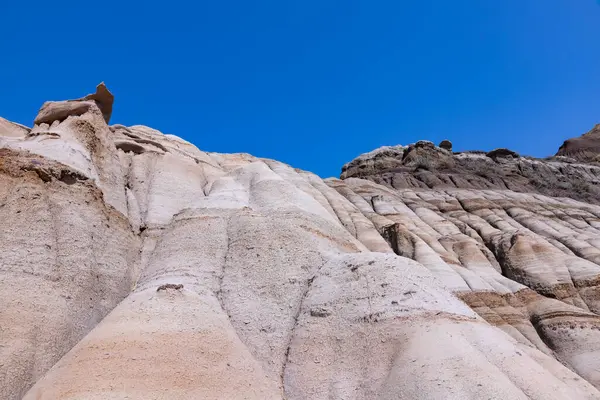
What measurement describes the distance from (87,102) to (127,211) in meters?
4.90

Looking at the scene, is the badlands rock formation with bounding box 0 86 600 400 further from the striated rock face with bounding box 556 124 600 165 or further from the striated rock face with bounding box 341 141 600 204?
the striated rock face with bounding box 556 124 600 165

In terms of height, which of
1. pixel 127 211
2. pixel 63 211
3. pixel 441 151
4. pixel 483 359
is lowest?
pixel 483 359

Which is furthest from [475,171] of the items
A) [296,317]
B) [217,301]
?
[217,301]

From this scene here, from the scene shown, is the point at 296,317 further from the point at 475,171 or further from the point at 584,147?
the point at 584,147

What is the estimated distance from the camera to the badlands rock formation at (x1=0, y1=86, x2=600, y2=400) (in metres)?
7.99

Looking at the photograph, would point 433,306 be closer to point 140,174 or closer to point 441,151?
point 140,174

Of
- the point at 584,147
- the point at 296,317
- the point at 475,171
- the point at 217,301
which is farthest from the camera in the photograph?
the point at 584,147

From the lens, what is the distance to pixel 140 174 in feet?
60.7

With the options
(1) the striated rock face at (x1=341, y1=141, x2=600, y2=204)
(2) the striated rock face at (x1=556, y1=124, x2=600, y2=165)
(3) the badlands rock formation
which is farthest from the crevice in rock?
(2) the striated rock face at (x1=556, y1=124, x2=600, y2=165)

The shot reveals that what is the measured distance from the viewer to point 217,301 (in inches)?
436

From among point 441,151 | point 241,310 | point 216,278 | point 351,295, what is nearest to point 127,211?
point 216,278

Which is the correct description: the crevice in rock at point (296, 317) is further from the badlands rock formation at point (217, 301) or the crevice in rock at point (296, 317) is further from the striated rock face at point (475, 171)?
the striated rock face at point (475, 171)

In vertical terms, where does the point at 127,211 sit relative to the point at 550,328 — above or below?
above

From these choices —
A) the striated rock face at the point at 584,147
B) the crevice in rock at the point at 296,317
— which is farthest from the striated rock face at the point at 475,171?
the crevice in rock at the point at 296,317
